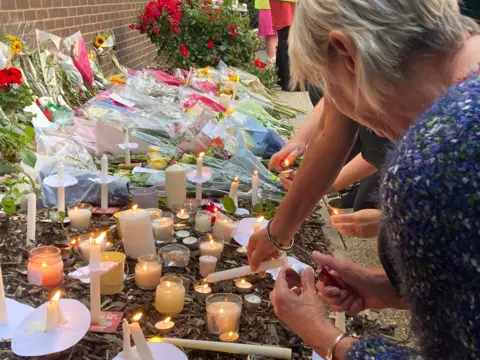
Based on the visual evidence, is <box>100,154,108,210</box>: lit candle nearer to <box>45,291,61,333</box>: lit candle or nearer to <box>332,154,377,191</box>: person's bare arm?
<box>332,154,377,191</box>: person's bare arm

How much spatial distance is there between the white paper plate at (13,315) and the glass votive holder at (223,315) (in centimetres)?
63

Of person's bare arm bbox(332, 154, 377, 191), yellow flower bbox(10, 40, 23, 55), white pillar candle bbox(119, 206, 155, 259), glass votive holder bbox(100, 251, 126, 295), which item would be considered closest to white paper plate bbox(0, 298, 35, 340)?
glass votive holder bbox(100, 251, 126, 295)

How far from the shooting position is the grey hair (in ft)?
4.33

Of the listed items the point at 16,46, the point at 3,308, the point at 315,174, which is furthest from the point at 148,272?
the point at 16,46

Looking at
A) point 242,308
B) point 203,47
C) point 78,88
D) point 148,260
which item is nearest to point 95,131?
point 78,88

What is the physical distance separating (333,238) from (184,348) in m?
1.52

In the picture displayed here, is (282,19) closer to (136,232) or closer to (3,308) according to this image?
(136,232)

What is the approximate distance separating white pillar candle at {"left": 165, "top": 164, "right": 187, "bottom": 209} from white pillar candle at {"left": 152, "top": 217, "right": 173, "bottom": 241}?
0.40 m

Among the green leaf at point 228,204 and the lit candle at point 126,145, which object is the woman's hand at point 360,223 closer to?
the green leaf at point 228,204

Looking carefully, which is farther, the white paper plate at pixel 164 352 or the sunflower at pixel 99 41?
the sunflower at pixel 99 41

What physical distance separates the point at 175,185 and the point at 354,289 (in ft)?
5.19

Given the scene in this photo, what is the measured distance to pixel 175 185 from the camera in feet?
10.5

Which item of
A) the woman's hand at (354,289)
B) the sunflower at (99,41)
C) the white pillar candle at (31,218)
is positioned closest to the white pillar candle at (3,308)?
the white pillar candle at (31,218)

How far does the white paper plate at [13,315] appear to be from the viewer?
1898 mm
